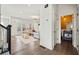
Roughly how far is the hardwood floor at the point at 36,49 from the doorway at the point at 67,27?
94 mm

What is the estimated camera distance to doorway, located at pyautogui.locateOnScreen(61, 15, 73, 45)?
2.04 m

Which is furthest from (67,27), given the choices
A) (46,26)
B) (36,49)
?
(36,49)

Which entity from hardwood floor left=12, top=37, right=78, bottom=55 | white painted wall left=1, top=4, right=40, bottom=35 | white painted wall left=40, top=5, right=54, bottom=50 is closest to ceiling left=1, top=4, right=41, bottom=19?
white painted wall left=1, top=4, right=40, bottom=35

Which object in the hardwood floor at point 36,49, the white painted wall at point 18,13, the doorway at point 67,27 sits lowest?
the hardwood floor at point 36,49

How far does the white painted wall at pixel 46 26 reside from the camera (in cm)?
205

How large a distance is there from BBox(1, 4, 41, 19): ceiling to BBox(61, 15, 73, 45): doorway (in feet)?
1.61

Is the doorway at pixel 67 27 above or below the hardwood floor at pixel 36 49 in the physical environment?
above

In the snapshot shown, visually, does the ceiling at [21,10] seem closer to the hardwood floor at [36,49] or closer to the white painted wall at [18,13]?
the white painted wall at [18,13]

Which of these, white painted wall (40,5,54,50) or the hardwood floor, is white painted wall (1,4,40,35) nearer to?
white painted wall (40,5,54,50)

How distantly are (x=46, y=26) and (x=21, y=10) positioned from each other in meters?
0.52

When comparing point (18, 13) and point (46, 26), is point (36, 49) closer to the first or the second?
point (46, 26)

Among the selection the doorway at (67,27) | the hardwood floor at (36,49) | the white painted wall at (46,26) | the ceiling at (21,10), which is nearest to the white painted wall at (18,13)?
the ceiling at (21,10)

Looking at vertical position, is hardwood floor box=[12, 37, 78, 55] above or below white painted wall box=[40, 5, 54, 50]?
below

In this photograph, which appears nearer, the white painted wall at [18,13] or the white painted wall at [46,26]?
the white painted wall at [18,13]
